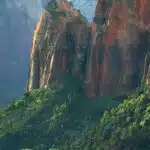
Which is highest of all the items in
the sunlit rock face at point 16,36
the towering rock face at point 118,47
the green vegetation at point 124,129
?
the sunlit rock face at point 16,36

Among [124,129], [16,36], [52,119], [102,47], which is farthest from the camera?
[16,36]

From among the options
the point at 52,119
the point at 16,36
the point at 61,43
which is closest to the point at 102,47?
the point at 61,43

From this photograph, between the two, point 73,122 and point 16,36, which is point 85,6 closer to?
point 16,36

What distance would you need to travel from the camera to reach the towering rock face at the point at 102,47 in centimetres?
6600

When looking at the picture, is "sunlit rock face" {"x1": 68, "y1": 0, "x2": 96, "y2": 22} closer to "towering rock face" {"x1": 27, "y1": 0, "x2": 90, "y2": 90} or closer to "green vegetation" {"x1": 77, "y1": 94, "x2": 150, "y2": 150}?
"towering rock face" {"x1": 27, "y1": 0, "x2": 90, "y2": 90}

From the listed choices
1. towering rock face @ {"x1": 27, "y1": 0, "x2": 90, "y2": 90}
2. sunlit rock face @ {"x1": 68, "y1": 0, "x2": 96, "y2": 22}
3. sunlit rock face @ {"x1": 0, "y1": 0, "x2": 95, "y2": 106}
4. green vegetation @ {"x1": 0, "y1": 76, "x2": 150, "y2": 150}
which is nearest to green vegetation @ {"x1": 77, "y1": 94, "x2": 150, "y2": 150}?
green vegetation @ {"x1": 0, "y1": 76, "x2": 150, "y2": 150}

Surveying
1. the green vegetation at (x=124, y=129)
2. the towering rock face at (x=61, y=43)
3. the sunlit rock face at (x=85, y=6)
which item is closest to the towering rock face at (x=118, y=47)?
the towering rock face at (x=61, y=43)

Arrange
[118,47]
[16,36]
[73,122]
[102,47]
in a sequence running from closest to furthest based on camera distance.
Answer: [118,47]
[102,47]
[73,122]
[16,36]

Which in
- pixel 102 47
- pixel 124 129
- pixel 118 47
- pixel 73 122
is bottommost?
pixel 124 129

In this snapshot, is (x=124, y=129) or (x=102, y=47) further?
(x=102, y=47)

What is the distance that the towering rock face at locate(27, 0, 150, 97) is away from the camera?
217ft

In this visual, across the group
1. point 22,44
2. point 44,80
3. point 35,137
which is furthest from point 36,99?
point 22,44

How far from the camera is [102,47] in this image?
68.4 m

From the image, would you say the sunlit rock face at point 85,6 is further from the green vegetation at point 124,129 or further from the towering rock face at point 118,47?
the green vegetation at point 124,129
